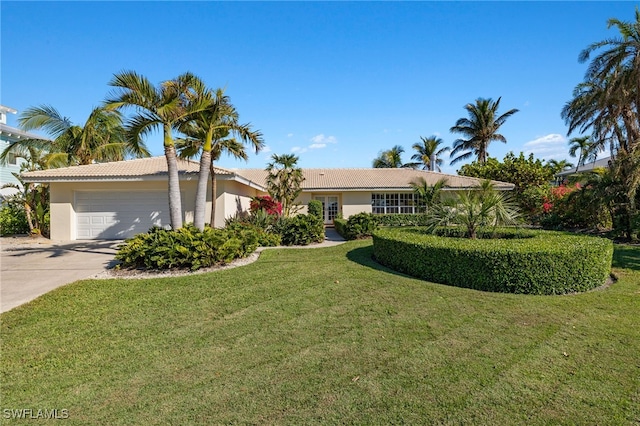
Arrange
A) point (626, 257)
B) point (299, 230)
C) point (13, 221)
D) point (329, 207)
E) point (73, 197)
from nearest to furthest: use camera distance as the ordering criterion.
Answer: point (626, 257) < point (299, 230) < point (73, 197) < point (13, 221) < point (329, 207)

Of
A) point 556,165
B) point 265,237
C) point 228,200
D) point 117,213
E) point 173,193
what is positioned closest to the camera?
point 173,193

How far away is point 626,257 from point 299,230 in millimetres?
10982

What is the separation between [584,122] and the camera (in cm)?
2181

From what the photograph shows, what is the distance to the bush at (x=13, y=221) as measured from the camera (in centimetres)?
1581

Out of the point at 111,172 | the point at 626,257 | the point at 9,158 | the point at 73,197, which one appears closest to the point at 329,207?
the point at 111,172

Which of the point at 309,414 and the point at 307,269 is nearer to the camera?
the point at 309,414

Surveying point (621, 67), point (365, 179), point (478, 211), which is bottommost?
point (478, 211)

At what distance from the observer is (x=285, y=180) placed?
56.1ft

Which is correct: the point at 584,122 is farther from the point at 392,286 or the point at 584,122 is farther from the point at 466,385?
the point at 466,385

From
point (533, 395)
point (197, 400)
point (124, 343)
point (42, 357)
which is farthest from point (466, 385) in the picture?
point (42, 357)

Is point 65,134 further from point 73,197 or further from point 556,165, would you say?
point 556,165

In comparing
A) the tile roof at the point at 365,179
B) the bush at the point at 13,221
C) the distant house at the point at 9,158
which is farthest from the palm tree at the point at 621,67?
the distant house at the point at 9,158

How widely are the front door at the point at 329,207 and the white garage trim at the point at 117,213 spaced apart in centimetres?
1016

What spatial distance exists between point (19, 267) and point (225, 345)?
330 inches
